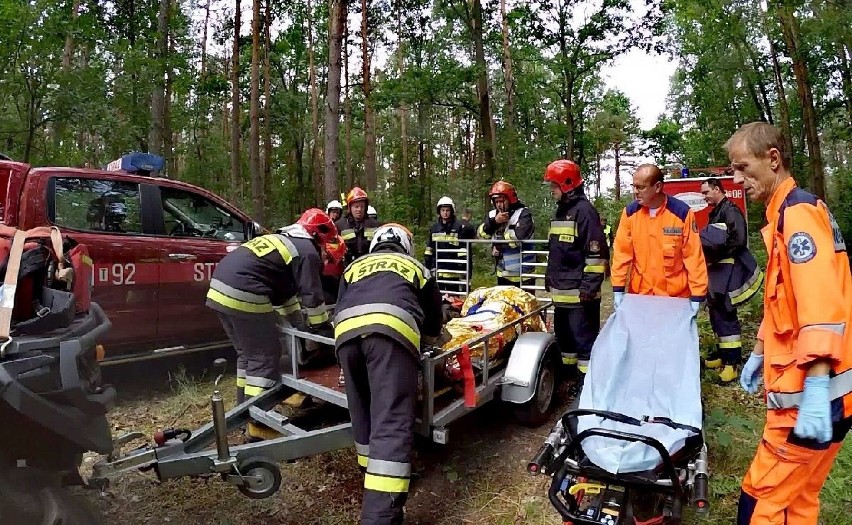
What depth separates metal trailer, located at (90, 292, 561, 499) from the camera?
274cm

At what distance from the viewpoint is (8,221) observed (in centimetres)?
402

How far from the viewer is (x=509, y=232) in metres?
6.46

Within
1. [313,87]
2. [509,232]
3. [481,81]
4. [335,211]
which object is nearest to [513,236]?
[509,232]

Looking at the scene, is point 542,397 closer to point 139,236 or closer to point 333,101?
point 139,236

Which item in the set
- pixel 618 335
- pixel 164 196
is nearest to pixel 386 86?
pixel 164 196

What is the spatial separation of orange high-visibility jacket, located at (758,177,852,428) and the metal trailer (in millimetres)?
1536

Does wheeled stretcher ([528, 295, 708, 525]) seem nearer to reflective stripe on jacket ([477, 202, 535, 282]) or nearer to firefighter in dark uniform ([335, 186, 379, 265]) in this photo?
reflective stripe on jacket ([477, 202, 535, 282])

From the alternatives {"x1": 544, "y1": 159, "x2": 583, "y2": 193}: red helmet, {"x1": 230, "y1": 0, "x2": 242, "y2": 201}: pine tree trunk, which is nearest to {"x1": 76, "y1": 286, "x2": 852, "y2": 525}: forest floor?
{"x1": 544, "y1": 159, "x2": 583, "y2": 193}: red helmet

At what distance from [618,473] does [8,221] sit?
13.8ft

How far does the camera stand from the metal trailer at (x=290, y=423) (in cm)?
274

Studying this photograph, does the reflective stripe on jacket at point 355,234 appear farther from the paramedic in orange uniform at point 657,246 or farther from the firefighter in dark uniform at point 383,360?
the firefighter in dark uniform at point 383,360

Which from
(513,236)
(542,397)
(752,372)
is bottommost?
(542,397)

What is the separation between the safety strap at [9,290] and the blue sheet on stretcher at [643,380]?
92.8 inches

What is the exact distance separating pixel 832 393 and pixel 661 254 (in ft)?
7.95
